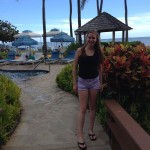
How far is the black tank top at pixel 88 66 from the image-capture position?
5320 mm

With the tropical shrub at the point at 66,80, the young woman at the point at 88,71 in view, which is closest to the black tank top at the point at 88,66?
the young woman at the point at 88,71

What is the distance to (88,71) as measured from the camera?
539 centimetres

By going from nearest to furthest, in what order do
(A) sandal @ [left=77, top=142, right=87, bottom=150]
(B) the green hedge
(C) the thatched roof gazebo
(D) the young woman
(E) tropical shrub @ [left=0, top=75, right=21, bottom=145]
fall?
(D) the young woman, (A) sandal @ [left=77, top=142, right=87, bottom=150], (E) tropical shrub @ [left=0, top=75, right=21, bottom=145], (B) the green hedge, (C) the thatched roof gazebo

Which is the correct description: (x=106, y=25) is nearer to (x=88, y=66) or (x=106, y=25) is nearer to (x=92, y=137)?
(x=92, y=137)

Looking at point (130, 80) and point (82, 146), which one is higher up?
point (130, 80)

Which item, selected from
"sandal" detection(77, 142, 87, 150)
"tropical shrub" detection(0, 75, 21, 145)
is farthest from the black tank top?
"tropical shrub" detection(0, 75, 21, 145)

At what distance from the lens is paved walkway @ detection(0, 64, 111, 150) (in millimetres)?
5691

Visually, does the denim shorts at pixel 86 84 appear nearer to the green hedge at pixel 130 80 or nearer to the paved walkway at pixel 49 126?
the green hedge at pixel 130 80

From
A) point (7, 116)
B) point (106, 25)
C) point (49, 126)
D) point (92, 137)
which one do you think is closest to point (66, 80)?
point (49, 126)

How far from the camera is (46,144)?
5.75 metres

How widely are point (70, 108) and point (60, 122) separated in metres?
1.28

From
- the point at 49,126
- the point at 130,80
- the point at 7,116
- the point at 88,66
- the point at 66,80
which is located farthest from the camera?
the point at 66,80

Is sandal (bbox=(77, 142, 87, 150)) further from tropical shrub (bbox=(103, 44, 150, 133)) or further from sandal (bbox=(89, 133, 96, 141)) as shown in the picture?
tropical shrub (bbox=(103, 44, 150, 133))

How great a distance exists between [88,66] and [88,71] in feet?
0.28
